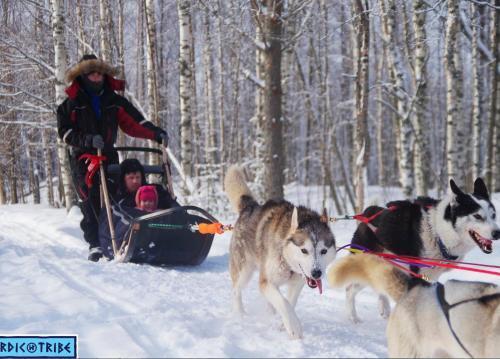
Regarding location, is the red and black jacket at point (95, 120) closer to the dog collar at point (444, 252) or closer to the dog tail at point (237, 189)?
the dog tail at point (237, 189)

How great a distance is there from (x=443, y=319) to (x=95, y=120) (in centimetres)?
447

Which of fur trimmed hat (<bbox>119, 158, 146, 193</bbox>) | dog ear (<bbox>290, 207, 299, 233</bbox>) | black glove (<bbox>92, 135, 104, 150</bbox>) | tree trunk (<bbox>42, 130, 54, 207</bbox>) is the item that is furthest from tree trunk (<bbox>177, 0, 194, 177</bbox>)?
dog ear (<bbox>290, 207, 299, 233</bbox>)

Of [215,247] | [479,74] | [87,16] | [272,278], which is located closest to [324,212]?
[272,278]

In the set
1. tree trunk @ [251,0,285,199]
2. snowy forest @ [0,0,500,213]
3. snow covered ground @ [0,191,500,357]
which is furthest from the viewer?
snowy forest @ [0,0,500,213]

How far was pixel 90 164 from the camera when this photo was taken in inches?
209

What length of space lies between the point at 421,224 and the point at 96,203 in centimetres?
353

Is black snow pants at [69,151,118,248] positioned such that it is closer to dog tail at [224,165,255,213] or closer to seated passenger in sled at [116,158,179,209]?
seated passenger in sled at [116,158,179,209]

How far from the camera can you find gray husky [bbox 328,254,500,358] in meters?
1.98

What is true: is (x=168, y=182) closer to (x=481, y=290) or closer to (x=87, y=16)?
(x=481, y=290)

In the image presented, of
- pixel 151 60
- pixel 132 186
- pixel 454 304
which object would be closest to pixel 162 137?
pixel 132 186

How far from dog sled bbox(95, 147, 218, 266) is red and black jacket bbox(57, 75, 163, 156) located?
530mm

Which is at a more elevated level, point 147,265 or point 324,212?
point 324,212

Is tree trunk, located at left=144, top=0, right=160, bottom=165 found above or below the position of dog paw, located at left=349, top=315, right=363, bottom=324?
above

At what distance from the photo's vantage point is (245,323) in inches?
124
